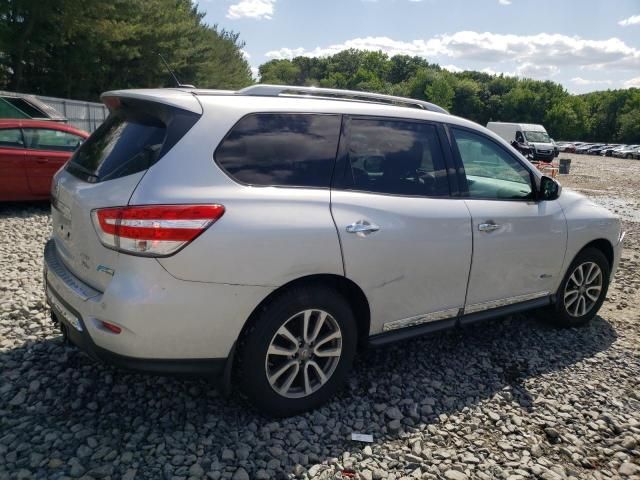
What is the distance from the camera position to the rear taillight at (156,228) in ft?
8.16

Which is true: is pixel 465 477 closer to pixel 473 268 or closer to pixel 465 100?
pixel 473 268

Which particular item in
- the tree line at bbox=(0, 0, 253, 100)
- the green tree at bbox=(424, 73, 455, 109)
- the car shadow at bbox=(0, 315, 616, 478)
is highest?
the green tree at bbox=(424, 73, 455, 109)

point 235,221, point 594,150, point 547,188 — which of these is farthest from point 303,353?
point 594,150

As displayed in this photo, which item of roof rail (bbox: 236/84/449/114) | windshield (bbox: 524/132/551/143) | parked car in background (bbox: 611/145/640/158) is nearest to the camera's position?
roof rail (bbox: 236/84/449/114)

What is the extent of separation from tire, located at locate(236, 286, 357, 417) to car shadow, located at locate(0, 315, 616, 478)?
0.16 m

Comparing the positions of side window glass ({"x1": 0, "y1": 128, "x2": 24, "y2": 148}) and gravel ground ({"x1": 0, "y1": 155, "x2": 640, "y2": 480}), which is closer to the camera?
gravel ground ({"x1": 0, "y1": 155, "x2": 640, "y2": 480})

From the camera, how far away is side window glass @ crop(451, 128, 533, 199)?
375 centimetres

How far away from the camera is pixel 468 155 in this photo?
12.5ft

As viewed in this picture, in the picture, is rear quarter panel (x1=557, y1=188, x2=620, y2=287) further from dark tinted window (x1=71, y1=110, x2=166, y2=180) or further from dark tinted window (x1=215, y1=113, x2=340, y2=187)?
dark tinted window (x1=71, y1=110, x2=166, y2=180)

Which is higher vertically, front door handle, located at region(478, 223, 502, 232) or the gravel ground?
front door handle, located at region(478, 223, 502, 232)

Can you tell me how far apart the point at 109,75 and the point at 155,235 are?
92.0ft

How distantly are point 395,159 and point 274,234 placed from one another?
3.66ft

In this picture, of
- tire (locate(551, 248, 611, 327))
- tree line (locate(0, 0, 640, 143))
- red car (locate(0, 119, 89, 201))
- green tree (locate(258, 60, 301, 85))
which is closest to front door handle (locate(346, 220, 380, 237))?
tire (locate(551, 248, 611, 327))

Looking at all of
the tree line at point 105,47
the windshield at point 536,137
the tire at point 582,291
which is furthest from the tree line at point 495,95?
the tire at point 582,291
